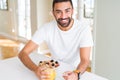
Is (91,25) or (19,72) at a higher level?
(91,25)

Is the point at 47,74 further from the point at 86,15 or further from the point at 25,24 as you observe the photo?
the point at 25,24

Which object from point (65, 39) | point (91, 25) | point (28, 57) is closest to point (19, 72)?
point (28, 57)

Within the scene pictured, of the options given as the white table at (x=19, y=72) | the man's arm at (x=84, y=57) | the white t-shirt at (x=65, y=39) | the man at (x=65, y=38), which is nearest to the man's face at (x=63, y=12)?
the man at (x=65, y=38)

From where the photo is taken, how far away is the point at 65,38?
1.78m

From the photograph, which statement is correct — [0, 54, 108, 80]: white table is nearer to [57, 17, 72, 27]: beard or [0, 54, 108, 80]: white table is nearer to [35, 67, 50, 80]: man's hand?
[35, 67, 50, 80]: man's hand

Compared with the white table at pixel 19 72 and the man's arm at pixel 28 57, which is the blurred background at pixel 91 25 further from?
the white table at pixel 19 72

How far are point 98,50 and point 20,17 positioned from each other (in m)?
3.34

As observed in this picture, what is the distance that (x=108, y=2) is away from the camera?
2.71m

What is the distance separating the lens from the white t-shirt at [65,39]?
176 cm

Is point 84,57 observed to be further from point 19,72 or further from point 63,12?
point 19,72

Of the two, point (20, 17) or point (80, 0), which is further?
point (20, 17)

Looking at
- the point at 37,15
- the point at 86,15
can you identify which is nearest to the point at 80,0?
the point at 86,15

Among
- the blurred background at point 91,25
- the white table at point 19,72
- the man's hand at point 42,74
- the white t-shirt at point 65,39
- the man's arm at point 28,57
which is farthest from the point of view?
the blurred background at point 91,25

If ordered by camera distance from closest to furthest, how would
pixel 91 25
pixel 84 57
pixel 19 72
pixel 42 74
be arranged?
pixel 42 74
pixel 19 72
pixel 84 57
pixel 91 25
